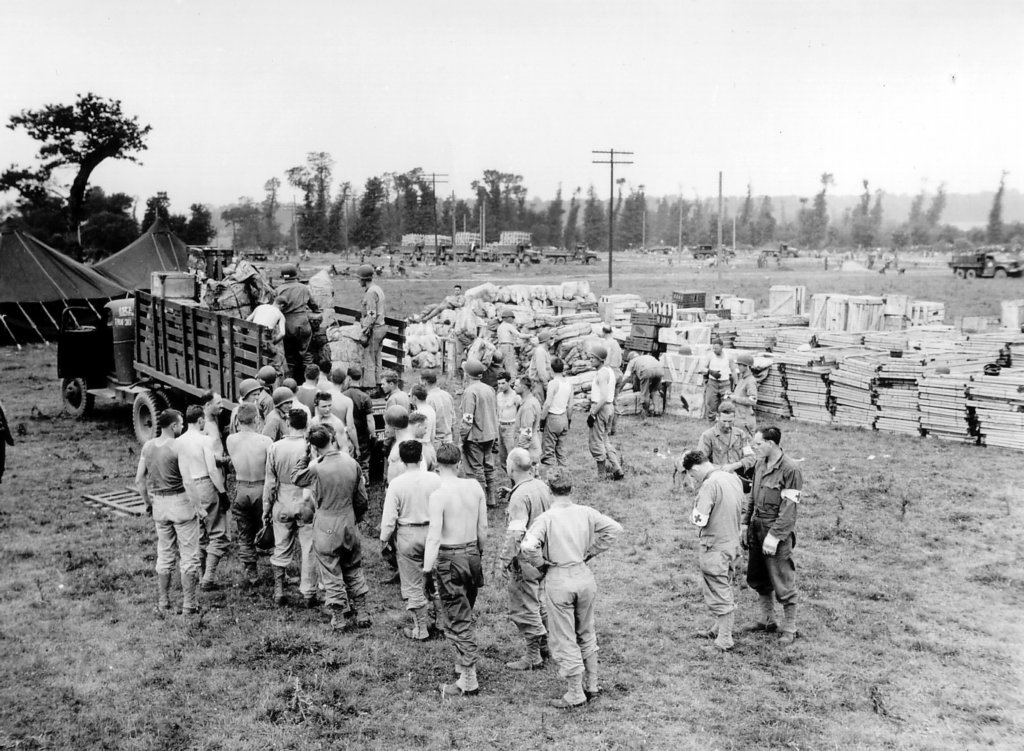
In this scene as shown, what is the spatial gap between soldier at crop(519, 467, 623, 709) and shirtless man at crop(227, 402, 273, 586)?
124 inches

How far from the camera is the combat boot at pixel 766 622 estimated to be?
738 centimetres

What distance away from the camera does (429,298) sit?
38500 millimetres

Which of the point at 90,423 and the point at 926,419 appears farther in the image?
the point at 90,423

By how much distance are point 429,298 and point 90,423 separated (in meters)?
23.8

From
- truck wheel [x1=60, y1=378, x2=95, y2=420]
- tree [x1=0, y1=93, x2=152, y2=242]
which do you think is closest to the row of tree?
tree [x1=0, y1=93, x2=152, y2=242]

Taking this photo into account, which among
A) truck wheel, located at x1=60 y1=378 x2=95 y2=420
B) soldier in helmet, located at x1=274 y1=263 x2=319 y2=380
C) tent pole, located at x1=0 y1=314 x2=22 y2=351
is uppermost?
soldier in helmet, located at x1=274 y1=263 x2=319 y2=380

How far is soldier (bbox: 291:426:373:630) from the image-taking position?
277 inches

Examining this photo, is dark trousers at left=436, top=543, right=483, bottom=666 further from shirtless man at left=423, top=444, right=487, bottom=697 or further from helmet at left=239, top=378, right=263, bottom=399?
helmet at left=239, top=378, right=263, bottom=399

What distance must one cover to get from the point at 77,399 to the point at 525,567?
1245cm

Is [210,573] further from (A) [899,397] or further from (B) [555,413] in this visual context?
(A) [899,397]

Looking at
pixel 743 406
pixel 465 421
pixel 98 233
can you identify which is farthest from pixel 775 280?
pixel 465 421

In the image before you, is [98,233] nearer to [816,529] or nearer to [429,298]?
[429,298]

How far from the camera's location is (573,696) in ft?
20.0

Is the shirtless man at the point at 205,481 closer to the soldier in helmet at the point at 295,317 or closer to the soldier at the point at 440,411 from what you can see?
the soldier at the point at 440,411
